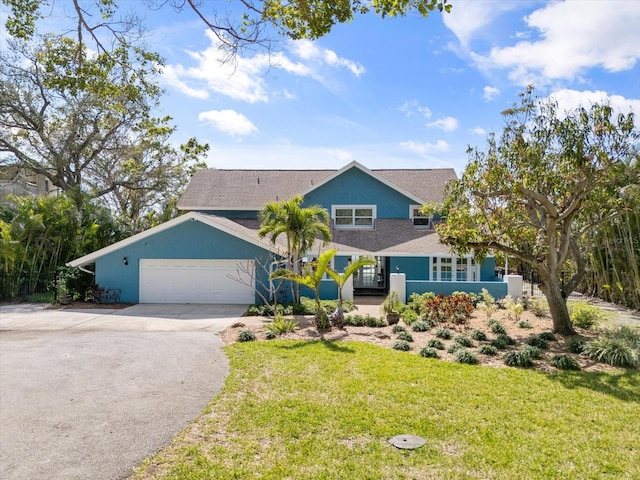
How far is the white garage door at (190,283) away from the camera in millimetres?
17703

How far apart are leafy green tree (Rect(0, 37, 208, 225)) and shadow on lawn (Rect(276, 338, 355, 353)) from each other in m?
6.41

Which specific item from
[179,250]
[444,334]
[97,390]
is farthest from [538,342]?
[179,250]

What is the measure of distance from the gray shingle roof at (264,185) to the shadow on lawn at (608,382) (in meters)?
15.2

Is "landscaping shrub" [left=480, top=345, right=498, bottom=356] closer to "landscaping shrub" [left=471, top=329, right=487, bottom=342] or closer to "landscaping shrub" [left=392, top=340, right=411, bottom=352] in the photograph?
"landscaping shrub" [left=471, top=329, right=487, bottom=342]

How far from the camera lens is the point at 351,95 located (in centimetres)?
1307

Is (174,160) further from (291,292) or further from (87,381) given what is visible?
(87,381)

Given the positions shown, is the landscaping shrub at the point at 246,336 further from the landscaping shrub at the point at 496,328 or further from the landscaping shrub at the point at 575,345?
the landscaping shrub at the point at 575,345

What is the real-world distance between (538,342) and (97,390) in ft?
33.2

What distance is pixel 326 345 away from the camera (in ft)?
33.6

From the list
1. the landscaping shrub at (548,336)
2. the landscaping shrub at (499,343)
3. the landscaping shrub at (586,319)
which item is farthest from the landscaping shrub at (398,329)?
the landscaping shrub at (586,319)

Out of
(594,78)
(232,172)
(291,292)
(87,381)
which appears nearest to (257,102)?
(291,292)

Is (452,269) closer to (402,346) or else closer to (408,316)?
(408,316)

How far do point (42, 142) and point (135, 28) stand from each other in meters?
25.6

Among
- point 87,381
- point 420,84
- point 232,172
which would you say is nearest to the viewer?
point 87,381
